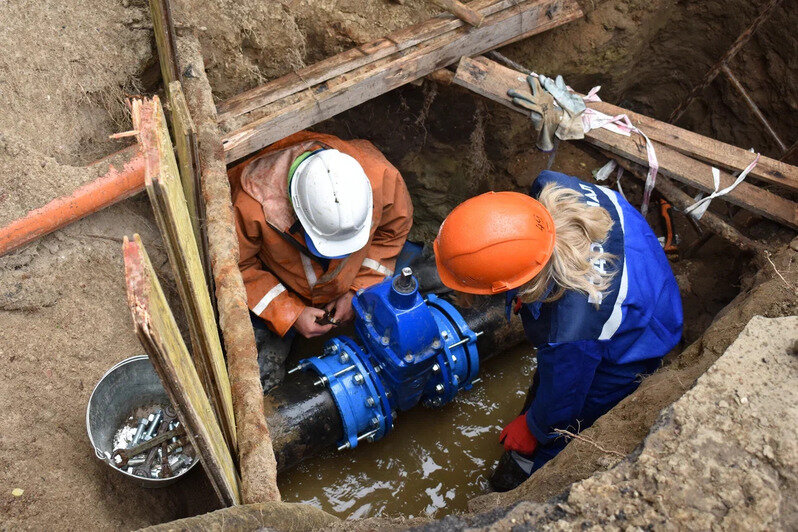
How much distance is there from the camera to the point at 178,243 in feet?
4.25

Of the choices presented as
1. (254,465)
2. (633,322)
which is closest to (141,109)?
(254,465)

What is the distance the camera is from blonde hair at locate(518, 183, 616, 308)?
2.22 metres

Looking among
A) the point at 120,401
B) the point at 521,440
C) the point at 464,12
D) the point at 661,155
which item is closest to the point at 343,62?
the point at 464,12

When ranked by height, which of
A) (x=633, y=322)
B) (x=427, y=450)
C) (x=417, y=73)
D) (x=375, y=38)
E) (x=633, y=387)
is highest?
(x=375, y=38)

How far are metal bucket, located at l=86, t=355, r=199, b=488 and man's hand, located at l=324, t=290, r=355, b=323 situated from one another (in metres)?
1.26

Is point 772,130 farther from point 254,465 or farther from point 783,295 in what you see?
point 254,465

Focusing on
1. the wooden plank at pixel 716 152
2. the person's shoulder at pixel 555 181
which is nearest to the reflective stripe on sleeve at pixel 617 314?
the person's shoulder at pixel 555 181

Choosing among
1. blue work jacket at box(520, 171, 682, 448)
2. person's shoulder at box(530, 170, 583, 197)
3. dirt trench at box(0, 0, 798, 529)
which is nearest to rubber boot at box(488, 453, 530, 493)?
blue work jacket at box(520, 171, 682, 448)

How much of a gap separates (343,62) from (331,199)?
0.77 m

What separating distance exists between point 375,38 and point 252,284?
1699 mm

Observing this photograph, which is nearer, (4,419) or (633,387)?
(4,419)

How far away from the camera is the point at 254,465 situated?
1581 mm

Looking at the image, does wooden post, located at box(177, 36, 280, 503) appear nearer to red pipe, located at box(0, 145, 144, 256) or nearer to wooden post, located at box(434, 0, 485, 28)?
red pipe, located at box(0, 145, 144, 256)

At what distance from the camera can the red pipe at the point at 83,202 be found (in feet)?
7.99
